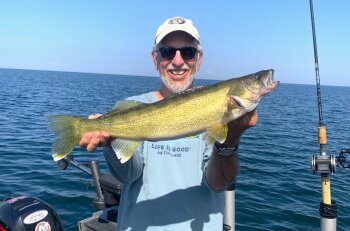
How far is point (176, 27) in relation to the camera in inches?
176

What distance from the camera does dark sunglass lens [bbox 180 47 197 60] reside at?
4.49 meters

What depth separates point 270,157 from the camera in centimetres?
1995

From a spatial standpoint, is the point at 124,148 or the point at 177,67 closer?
the point at 124,148

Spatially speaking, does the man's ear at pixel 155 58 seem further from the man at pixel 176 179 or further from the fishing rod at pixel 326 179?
the fishing rod at pixel 326 179

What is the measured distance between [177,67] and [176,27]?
0.51 metres

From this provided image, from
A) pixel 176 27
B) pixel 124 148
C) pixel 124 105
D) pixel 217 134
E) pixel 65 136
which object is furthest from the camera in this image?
pixel 176 27

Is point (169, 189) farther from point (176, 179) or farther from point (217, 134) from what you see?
point (217, 134)

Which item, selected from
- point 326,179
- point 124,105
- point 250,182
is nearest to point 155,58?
point 124,105

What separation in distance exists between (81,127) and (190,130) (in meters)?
1.33

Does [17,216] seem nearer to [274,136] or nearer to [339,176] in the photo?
[339,176]

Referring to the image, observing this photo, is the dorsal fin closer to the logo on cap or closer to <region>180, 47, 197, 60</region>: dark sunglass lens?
<region>180, 47, 197, 60</region>: dark sunglass lens

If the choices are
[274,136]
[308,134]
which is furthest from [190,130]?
[308,134]

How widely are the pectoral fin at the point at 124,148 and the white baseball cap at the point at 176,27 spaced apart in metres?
1.42

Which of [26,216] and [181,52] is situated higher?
[181,52]
